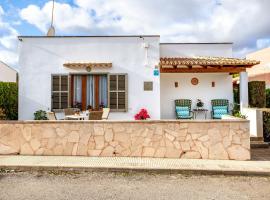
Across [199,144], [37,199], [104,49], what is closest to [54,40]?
[104,49]

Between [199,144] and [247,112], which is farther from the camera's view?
[247,112]

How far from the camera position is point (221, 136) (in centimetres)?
853

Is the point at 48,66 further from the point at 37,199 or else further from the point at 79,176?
the point at 37,199

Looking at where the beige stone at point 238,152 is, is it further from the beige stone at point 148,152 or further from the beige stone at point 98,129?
the beige stone at point 98,129

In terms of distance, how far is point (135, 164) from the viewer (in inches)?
303

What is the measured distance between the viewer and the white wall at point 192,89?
50.6 feet

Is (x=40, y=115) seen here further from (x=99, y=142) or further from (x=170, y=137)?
(x=170, y=137)

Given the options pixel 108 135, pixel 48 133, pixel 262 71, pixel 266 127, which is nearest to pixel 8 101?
pixel 48 133

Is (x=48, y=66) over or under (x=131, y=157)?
over

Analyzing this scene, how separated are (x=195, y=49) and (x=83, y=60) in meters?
5.63

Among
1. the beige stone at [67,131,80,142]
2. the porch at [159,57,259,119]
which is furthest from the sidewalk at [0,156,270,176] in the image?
the porch at [159,57,259,119]

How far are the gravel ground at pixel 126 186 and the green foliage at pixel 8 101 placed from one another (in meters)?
8.46

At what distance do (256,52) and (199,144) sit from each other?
23687mm

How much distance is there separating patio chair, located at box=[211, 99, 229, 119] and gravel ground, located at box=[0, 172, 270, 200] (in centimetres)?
819
